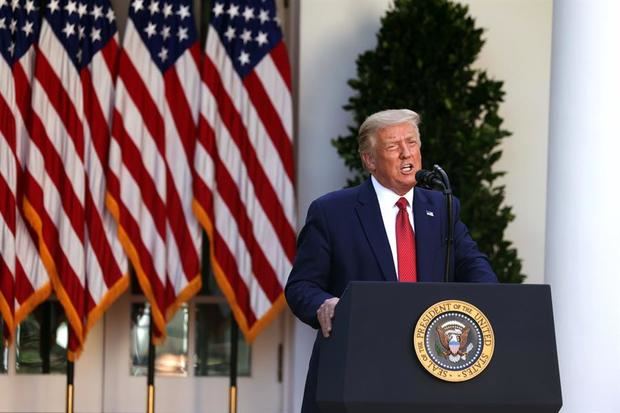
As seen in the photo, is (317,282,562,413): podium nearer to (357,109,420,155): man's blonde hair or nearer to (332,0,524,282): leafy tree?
(357,109,420,155): man's blonde hair

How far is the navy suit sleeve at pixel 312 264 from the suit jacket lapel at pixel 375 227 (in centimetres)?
12

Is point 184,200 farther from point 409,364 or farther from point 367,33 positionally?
point 409,364

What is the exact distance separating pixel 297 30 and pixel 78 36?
4.38 feet

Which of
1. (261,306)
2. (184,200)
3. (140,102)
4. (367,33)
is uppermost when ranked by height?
(367,33)

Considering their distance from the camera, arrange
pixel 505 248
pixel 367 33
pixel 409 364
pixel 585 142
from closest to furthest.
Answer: pixel 409 364 → pixel 585 142 → pixel 505 248 → pixel 367 33

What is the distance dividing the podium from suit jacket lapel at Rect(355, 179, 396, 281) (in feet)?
1.73

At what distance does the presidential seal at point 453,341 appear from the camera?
3289 mm

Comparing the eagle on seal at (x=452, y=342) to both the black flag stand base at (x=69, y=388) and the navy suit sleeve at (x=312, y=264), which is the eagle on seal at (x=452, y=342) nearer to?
the navy suit sleeve at (x=312, y=264)

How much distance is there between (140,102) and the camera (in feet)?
23.5

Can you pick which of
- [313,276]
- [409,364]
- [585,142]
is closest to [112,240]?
[585,142]

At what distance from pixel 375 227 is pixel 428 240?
0.17 meters

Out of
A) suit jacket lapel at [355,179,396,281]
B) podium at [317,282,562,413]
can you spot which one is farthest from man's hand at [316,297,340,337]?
suit jacket lapel at [355,179,396,281]

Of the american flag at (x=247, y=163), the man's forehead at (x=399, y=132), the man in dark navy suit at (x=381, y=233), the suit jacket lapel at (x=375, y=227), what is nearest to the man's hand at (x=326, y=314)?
the man in dark navy suit at (x=381, y=233)

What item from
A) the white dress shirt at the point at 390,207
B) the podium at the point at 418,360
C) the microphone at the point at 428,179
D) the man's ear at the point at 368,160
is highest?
the man's ear at the point at 368,160
